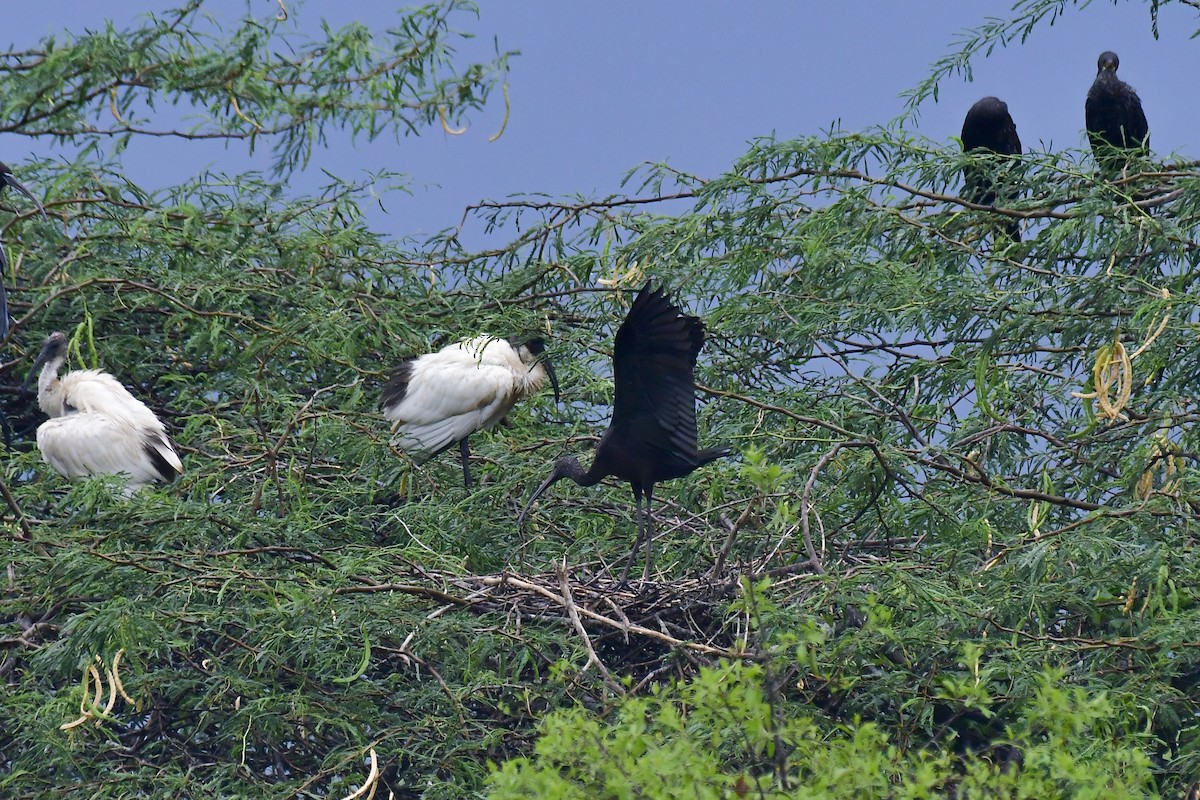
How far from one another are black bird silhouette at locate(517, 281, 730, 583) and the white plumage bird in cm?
192

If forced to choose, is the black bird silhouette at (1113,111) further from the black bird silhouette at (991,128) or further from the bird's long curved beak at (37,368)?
the bird's long curved beak at (37,368)

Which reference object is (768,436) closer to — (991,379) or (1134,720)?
(991,379)

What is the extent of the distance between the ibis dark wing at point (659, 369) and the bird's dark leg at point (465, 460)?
1.54m

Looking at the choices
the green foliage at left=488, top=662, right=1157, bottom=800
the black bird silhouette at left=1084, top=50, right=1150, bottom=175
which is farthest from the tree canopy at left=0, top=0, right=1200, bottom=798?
the black bird silhouette at left=1084, top=50, right=1150, bottom=175

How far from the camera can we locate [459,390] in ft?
24.7

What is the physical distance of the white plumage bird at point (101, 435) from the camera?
736 cm

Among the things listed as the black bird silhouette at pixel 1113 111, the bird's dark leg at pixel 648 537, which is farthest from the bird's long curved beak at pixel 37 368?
the black bird silhouette at pixel 1113 111

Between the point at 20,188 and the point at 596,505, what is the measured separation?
340 cm

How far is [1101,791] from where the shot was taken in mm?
3186

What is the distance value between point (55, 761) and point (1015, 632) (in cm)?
295

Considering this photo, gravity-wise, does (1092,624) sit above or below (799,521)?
below

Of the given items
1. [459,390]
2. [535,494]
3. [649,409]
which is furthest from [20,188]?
[649,409]

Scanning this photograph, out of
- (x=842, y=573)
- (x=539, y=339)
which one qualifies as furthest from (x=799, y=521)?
(x=539, y=339)

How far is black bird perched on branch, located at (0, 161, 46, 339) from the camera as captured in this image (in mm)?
7910
